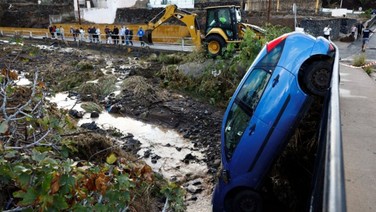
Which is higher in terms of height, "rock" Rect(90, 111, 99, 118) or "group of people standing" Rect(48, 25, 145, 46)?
"group of people standing" Rect(48, 25, 145, 46)

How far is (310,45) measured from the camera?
206 inches

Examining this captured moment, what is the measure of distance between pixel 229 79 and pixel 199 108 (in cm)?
184

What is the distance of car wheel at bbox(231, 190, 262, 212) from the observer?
502 cm

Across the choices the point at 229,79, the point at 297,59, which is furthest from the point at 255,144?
the point at 229,79

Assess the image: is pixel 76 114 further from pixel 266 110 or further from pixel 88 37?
pixel 88 37

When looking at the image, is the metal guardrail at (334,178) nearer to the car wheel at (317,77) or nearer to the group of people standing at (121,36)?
the car wheel at (317,77)

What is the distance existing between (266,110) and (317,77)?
1.08 metres

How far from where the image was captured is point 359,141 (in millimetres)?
3965

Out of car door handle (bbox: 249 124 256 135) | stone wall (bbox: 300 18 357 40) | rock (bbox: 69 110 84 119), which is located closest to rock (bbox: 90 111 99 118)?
rock (bbox: 69 110 84 119)

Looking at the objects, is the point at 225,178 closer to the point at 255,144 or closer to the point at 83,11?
the point at 255,144

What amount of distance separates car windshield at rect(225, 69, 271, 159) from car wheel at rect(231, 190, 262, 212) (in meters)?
0.63

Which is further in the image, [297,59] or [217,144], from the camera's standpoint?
[217,144]

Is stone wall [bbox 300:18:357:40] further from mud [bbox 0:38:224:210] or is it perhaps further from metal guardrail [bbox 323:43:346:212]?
metal guardrail [bbox 323:43:346:212]

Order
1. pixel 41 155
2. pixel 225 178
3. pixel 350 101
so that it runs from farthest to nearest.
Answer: pixel 350 101
pixel 225 178
pixel 41 155
